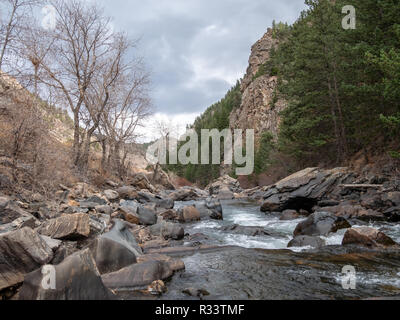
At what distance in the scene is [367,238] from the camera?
6199mm

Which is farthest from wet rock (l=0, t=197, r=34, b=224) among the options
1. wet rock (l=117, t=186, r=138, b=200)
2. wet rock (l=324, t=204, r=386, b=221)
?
wet rock (l=117, t=186, r=138, b=200)

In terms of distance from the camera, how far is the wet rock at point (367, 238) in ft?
20.1

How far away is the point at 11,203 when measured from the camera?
5727mm

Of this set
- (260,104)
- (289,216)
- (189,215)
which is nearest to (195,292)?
(189,215)

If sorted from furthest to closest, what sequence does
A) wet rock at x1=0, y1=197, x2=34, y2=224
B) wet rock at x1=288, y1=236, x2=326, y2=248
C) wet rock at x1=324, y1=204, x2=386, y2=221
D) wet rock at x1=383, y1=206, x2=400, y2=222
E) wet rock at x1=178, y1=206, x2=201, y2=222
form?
wet rock at x1=178, y1=206, x2=201, y2=222 → wet rock at x1=324, y1=204, x2=386, y2=221 → wet rock at x1=383, y1=206, x2=400, y2=222 → wet rock at x1=288, y1=236, x2=326, y2=248 → wet rock at x1=0, y1=197, x2=34, y2=224

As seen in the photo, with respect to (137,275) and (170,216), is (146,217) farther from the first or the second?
(137,275)

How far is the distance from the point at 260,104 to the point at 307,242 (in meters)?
58.7

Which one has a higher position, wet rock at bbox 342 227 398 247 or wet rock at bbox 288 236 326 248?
wet rock at bbox 342 227 398 247

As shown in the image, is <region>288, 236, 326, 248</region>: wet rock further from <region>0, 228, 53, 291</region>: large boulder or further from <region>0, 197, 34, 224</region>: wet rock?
<region>0, 197, 34, 224</region>: wet rock

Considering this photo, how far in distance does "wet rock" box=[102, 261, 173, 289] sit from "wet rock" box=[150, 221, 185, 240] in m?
3.13

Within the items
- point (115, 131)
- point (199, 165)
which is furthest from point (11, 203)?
point (199, 165)

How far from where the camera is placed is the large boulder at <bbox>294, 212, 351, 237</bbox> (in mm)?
7531

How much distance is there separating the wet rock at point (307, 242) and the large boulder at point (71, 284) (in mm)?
4945

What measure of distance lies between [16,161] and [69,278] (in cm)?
675
